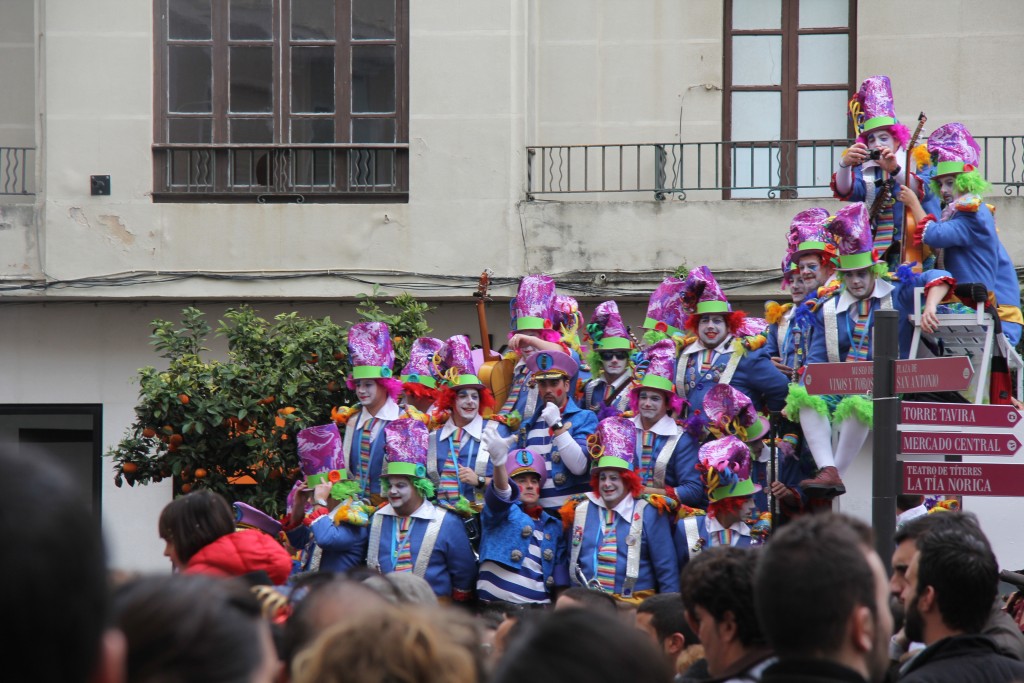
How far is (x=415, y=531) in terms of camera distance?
26.5 ft

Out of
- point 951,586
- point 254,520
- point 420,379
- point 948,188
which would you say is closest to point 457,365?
point 420,379

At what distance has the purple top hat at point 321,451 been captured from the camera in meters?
8.91

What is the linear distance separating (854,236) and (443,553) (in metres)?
3.00

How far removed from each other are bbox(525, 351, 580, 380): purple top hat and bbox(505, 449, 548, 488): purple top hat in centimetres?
57

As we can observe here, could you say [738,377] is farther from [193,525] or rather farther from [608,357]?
[193,525]

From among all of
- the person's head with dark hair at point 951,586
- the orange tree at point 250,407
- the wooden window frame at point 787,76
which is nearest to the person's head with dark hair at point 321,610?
the person's head with dark hair at point 951,586

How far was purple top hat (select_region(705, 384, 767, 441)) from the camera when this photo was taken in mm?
7859

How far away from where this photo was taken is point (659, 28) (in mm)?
13664

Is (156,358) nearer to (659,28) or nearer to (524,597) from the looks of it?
(659,28)

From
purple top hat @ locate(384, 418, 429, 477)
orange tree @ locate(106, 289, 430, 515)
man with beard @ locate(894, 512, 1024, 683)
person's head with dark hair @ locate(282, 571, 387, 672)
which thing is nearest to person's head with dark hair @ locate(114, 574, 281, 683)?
person's head with dark hair @ locate(282, 571, 387, 672)

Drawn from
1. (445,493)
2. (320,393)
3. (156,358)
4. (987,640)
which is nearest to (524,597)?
(445,493)

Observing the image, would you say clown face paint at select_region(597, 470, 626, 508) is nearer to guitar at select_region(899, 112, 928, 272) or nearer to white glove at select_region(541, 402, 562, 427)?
white glove at select_region(541, 402, 562, 427)

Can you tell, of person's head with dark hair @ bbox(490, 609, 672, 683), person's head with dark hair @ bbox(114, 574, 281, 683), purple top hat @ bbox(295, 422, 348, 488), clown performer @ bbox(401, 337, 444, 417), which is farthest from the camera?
clown performer @ bbox(401, 337, 444, 417)

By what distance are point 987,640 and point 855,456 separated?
4.00 meters
